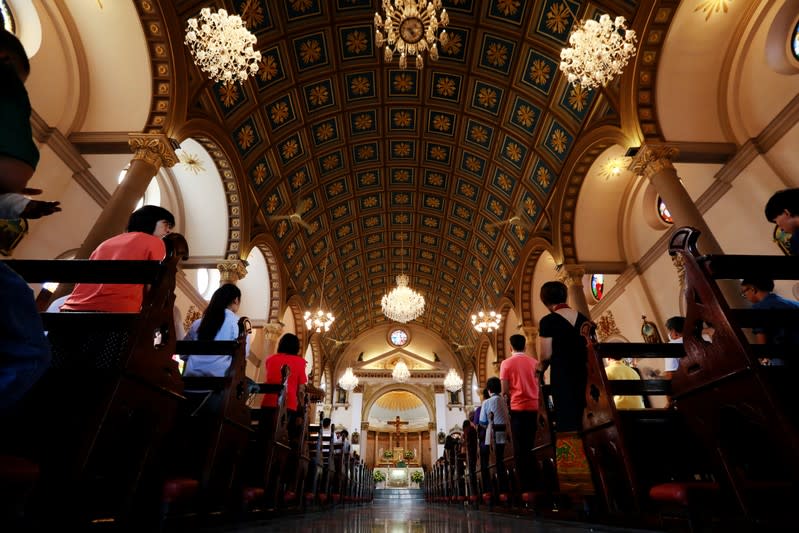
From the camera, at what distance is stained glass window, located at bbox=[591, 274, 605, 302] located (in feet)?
38.9

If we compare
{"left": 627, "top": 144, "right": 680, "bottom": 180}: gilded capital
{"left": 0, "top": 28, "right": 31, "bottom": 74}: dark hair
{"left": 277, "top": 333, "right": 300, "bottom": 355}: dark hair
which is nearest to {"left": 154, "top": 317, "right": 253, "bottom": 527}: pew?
{"left": 277, "top": 333, "right": 300, "bottom": 355}: dark hair

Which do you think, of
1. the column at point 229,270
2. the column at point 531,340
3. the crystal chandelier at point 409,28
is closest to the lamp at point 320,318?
the column at point 229,270

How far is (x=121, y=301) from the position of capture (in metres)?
2.25

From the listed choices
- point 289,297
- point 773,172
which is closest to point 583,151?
point 773,172

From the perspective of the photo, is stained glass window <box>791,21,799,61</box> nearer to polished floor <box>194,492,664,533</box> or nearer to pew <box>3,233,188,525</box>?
polished floor <box>194,492,664,533</box>

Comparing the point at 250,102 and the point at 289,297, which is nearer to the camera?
the point at 250,102

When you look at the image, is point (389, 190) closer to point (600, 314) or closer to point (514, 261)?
point (514, 261)

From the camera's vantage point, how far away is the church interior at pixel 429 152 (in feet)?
20.9

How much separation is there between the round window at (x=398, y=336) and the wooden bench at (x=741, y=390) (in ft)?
72.6

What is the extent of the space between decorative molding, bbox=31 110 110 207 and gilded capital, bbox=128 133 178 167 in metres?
0.51

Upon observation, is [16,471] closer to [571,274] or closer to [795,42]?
[795,42]

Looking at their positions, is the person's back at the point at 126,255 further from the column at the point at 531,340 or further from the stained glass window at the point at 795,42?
the column at the point at 531,340

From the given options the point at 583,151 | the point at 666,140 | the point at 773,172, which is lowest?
the point at 773,172

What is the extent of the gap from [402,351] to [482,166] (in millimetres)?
14243
